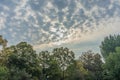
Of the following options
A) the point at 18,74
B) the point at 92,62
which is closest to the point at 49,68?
the point at 18,74

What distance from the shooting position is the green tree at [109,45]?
89.4 metres

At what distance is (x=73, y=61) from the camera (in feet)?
231

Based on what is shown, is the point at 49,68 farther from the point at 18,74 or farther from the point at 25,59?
the point at 18,74

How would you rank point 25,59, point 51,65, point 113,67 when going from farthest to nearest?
Answer: point 113,67 < point 51,65 < point 25,59

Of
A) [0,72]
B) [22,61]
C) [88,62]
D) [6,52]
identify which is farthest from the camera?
[88,62]

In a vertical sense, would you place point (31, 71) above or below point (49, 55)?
below

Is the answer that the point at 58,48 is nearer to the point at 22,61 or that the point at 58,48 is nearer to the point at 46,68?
the point at 46,68

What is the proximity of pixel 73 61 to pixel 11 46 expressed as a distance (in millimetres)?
16993

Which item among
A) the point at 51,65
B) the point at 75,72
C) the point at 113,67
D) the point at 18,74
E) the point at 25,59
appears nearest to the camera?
the point at 18,74

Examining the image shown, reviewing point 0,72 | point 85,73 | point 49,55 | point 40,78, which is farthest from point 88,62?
point 0,72

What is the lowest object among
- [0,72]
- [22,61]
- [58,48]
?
[0,72]

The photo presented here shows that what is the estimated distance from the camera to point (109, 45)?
295 ft

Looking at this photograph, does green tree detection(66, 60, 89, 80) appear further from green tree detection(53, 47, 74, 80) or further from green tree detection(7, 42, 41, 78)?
green tree detection(7, 42, 41, 78)

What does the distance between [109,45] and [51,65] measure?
3008 centimetres
